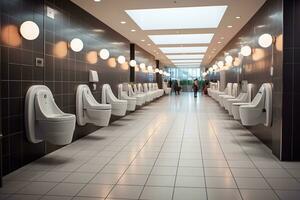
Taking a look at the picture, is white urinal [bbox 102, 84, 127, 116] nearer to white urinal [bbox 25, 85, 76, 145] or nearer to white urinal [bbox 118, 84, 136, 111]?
white urinal [bbox 118, 84, 136, 111]

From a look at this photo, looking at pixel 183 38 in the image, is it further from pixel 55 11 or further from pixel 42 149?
pixel 42 149

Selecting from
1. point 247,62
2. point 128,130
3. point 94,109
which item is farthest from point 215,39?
point 94,109

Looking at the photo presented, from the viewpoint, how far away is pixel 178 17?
804cm

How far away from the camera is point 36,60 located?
14.4 ft

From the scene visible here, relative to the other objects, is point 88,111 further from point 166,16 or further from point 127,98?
point 166,16

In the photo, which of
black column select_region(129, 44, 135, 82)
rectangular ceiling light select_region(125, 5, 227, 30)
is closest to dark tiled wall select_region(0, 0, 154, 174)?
rectangular ceiling light select_region(125, 5, 227, 30)

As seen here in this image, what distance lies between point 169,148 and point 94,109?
1.70m

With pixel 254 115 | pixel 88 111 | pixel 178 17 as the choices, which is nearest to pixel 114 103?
pixel 88 111

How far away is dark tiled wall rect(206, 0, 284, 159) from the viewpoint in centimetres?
457

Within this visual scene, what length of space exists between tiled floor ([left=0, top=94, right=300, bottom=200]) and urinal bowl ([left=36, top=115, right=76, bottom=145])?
1.24 feet

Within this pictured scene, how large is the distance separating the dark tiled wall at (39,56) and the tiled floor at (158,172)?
407 millimetres

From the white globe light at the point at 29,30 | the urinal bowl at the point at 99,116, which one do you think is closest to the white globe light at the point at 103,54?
the urinal bowl at the point at 99,116

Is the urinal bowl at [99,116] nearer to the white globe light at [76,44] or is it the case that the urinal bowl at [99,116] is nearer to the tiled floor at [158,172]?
the tiled floor at [158,172]

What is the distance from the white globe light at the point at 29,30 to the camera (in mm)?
3965
